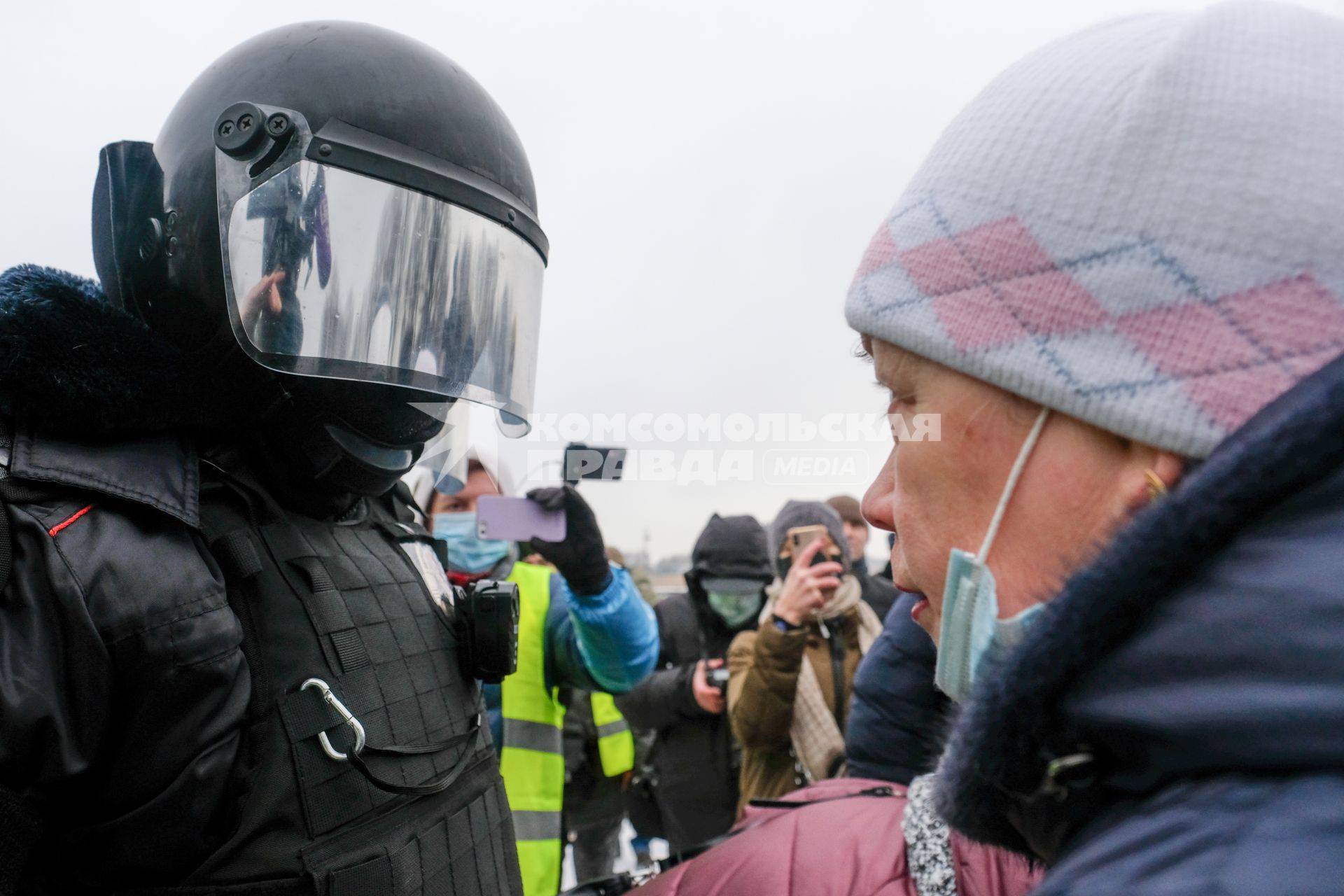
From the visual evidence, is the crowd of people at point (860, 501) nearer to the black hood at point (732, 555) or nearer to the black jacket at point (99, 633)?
the black jacket at point (99, 633)

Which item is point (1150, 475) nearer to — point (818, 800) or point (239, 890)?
point (818, 800)

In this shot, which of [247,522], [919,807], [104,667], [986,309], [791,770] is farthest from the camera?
[791,770]

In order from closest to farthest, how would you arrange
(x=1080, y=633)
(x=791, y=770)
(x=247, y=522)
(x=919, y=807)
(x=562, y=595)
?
1. (x=1080, y=633)
2. (x=919, y=807)
3. (x=247, y=522)
4. (x=562, y=595)
5. (x=791, y=770)

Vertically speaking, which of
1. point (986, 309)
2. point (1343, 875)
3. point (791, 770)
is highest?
point (986, 309)

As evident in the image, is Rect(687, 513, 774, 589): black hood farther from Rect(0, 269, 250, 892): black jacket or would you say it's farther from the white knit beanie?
the white knit beanie

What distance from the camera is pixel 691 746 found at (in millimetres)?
3377

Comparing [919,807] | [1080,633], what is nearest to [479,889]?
[919,807]

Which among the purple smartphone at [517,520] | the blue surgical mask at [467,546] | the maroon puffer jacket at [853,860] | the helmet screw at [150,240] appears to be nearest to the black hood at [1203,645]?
the maroon puffer jacket at [853,860]

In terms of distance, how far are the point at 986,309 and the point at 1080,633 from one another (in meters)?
0.32

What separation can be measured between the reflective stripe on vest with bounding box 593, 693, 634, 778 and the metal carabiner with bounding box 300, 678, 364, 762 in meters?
2.69

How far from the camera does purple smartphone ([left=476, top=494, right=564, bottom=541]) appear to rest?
208 cm

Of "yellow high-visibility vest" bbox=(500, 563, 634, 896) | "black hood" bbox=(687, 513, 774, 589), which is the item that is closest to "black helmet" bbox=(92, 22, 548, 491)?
"yellow high-visibility vest" bbox=(500, 563, 634, 896)

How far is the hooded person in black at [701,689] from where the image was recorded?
3311mm

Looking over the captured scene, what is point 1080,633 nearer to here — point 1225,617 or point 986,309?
point 1225,617
